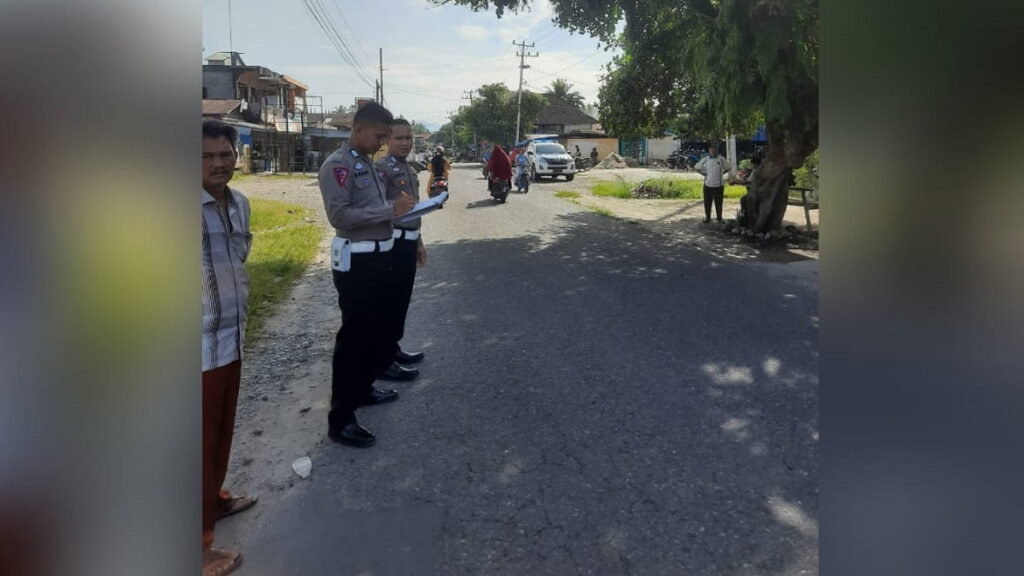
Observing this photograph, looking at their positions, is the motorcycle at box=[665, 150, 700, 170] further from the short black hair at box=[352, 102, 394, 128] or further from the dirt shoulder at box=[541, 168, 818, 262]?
the short black hair at box=[352, 102, 394, 128]

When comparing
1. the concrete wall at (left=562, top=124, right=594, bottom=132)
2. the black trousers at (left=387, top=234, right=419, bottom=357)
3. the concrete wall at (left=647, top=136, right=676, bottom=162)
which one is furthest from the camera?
the concrete wall at (left=562, top=124, right=594, bottom=132)

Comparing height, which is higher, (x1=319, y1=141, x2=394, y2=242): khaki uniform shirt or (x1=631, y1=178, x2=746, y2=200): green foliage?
(x1=631, y1=178, x2=746, y2=200): green foliage

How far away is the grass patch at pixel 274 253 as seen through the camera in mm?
6984

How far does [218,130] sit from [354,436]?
78.8 inches

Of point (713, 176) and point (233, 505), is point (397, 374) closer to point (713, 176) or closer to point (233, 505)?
point (233, 505)

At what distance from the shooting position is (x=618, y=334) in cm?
574

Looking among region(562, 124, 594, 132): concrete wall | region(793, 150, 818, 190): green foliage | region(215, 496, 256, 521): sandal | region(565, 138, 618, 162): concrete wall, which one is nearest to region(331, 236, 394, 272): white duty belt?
region(215, 496, 256, 521): sandal

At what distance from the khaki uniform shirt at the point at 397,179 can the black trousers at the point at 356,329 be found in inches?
31.9

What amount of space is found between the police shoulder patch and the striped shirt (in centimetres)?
85

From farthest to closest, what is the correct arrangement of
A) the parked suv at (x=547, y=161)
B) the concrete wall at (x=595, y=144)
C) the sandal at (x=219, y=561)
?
the concrete wall at (x=595, y=144), the parked suv at (x=547, y=161), the sandal at (x=219, y=561)

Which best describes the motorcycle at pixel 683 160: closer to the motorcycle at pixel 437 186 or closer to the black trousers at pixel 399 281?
the motorcycle at pixel 437 186

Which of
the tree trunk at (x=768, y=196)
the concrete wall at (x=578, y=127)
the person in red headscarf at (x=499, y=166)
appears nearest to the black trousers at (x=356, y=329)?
the tree trunk at (x=768, y=196)

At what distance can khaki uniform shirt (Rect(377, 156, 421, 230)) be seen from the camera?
4.50m
